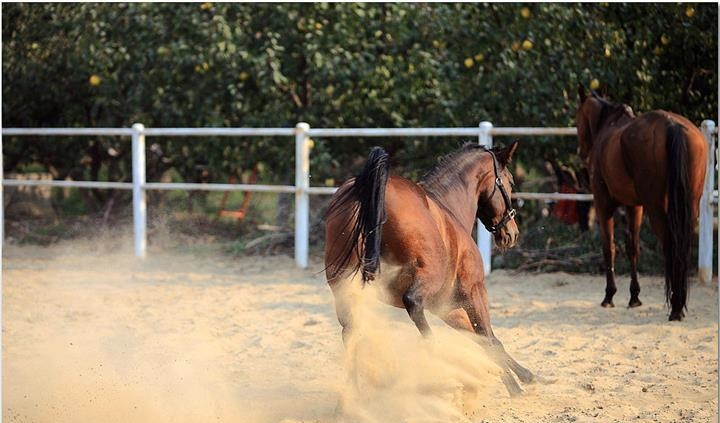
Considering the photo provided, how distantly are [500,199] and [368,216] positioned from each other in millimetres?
1191

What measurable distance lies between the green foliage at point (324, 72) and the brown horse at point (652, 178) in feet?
5.46

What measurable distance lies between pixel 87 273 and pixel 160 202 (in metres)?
3.46

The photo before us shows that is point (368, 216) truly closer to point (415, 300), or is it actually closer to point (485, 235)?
point (415, 300)

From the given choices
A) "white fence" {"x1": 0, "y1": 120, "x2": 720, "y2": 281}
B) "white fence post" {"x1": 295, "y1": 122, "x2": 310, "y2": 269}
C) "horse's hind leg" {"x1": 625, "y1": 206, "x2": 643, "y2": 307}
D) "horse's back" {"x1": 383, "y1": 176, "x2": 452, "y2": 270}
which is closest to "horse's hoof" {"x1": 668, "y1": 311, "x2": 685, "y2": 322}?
"horse's hind leg" {"x1": 625, "y1": 206, "x2": 643, "y2": 307}

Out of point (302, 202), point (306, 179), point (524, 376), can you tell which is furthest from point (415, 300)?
point (306, 179)

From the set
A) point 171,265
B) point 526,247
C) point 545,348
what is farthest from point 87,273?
point 545,348

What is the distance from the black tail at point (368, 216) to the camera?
3908mm

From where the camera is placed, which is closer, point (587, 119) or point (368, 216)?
point (368, 216)

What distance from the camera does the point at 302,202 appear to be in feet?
30.0

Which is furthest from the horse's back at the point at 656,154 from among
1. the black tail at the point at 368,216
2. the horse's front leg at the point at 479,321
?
the black tail at the point at 368,216

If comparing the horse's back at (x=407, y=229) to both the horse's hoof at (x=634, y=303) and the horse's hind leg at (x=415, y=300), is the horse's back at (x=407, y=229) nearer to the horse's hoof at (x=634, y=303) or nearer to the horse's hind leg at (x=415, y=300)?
the horse's hind leg at (x=415, y=300)

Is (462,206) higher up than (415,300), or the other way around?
(462,206)

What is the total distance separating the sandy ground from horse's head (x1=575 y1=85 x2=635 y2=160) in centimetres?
133

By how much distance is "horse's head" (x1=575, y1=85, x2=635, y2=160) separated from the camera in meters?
7.19
